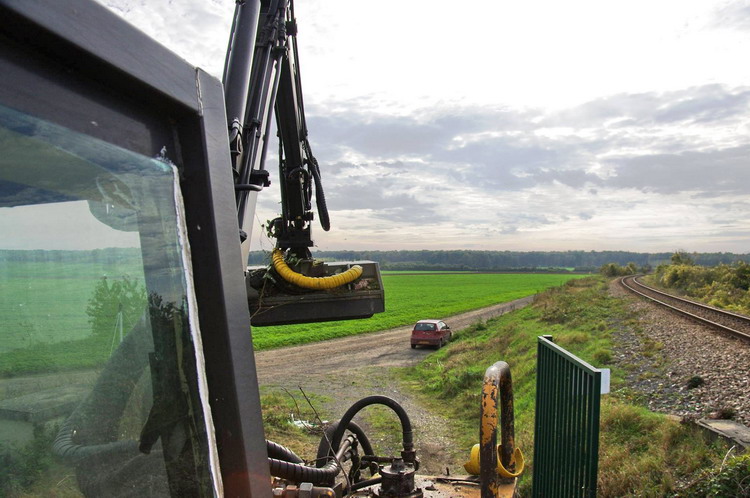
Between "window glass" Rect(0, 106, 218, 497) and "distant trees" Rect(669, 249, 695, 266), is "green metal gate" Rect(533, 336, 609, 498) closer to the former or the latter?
"window glass" Rect(0, 106, 218, 497)

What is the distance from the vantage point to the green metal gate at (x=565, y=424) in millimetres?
3629

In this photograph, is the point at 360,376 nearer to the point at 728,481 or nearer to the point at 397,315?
the point at 728,481

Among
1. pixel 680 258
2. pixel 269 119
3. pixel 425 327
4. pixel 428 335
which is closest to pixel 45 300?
pixel 269 119

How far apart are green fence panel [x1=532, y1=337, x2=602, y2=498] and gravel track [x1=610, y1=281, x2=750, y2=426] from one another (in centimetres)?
463

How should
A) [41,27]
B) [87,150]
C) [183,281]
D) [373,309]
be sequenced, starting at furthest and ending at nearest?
1. [373,309]
2. [183,281]
3. [87,150]
4. [41,27]

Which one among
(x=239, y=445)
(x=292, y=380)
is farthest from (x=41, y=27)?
(x=292, y=380)

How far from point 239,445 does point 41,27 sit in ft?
2.60

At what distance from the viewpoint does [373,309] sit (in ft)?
16.0

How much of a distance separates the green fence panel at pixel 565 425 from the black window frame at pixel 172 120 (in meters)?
2.91

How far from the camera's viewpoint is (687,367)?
11.5 m

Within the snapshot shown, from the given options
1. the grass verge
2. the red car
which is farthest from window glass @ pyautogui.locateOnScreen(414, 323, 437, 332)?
the grass verge

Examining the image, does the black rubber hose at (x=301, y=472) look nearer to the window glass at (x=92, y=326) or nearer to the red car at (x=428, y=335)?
the window glass at (x=92, y=326)

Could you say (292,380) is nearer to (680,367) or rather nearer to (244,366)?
(680,367)

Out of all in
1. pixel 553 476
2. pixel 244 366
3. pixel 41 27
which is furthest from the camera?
pixel 553 476
